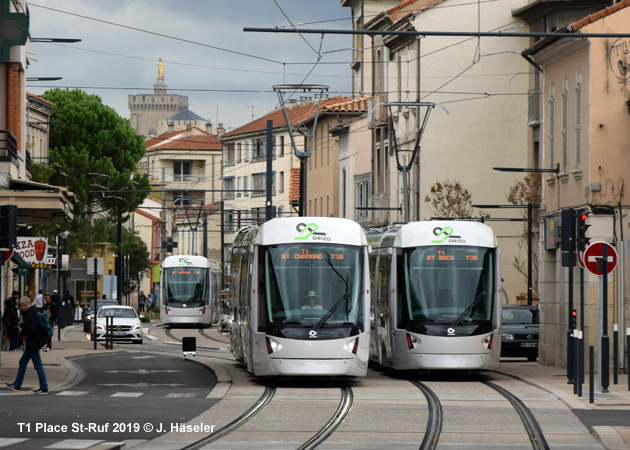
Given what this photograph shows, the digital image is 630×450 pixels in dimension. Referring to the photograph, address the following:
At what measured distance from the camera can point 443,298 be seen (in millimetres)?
26781

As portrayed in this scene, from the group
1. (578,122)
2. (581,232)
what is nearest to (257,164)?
(578,122)

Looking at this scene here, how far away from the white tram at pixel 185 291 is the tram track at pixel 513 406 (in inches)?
1527

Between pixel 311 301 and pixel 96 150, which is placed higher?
pixel 96 150

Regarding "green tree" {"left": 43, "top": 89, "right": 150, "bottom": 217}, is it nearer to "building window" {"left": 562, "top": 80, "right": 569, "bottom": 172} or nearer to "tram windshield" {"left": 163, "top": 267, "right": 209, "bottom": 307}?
"tram windshield" {"left": 163, "top": 267, "right": 209, "bottom": 307}

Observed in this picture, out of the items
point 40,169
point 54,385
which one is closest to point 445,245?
point 54,385

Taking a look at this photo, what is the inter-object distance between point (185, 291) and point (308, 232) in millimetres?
39044

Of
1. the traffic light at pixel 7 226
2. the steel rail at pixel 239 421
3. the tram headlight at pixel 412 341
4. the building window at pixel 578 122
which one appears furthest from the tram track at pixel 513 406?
the traffic light at pixel 7 226

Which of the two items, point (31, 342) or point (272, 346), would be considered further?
point (272, 346)

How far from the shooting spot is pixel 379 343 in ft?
95.9

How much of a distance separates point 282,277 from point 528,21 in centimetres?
3193

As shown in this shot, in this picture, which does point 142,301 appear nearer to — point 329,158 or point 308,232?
point 329,158

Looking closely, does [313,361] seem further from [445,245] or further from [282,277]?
[445,245]

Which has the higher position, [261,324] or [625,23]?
[625,23]

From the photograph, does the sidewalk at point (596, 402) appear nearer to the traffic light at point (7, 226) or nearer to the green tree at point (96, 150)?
the traffic light at point (7, 226)
